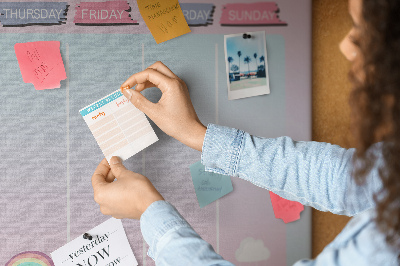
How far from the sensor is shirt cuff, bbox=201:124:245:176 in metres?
0.72

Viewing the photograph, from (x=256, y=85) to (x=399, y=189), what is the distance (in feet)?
1.69

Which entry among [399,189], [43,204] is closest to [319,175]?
[399,189]

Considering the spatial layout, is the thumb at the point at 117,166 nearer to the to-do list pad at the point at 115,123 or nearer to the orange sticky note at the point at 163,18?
the to-do list pad at the point at 115,123

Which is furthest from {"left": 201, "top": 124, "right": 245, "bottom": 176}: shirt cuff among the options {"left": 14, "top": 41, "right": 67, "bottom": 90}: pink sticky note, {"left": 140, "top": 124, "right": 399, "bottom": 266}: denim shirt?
{"left": 14, "top": 41, "right": 67, "bottom": 90}: pink sticky note

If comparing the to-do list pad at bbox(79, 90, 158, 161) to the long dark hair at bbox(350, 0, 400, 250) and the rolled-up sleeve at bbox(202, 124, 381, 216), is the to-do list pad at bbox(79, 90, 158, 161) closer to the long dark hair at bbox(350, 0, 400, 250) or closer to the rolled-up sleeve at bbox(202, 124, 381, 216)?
the rolled-up sleeve at bbox(202, 124, 381, 216)

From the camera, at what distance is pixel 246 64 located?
2.98ft

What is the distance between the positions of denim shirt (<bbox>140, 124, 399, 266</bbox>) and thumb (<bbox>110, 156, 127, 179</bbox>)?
0.17 meters

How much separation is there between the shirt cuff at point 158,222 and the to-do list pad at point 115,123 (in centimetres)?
23

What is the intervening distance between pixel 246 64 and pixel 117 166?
0.39 metres

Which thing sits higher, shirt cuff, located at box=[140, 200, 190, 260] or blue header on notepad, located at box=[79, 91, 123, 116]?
blue header on notepad, located at box=[79, 91, 123, 116]

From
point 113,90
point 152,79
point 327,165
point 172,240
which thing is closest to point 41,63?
point 113,90

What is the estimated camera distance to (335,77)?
0.97 meters

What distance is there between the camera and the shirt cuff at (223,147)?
719 mm

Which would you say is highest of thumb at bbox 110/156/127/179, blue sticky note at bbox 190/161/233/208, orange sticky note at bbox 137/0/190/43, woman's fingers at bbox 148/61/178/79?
orange sticky note at bbox 137/0/190/43
